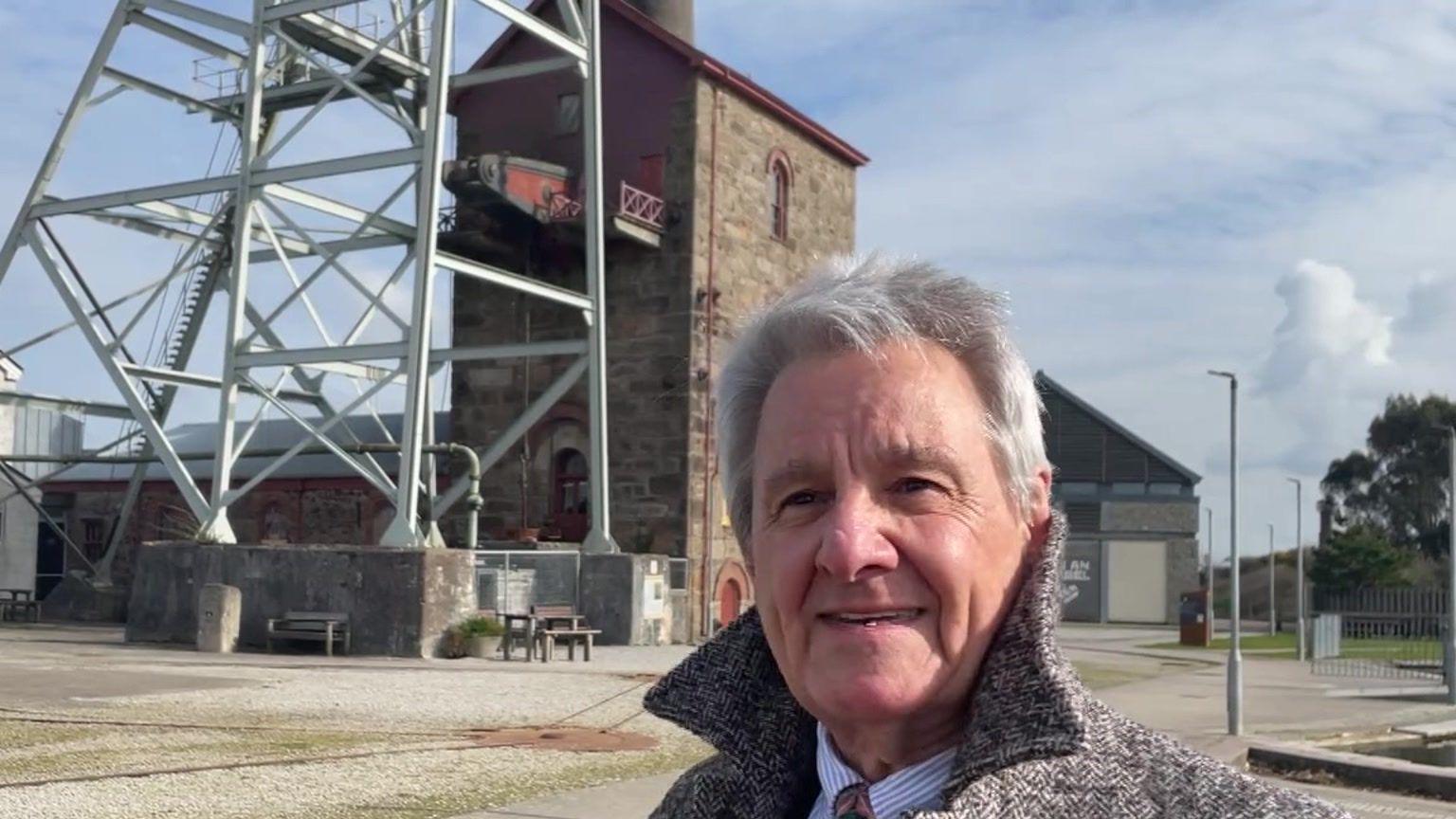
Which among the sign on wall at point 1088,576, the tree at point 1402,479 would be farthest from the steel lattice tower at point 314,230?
the tree at point 1402,479

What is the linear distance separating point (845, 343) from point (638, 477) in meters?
27.9

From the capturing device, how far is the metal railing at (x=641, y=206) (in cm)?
2908

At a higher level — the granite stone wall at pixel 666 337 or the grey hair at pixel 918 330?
the granite stone wall at pixel 666 337

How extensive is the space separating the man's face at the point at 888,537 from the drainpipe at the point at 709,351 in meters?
27.0

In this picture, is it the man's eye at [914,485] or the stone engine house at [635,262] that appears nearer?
the man's eye at [914,485]

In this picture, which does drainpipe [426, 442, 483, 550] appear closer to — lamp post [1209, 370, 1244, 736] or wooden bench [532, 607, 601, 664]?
wooden bench [532, 607, 601, 664]

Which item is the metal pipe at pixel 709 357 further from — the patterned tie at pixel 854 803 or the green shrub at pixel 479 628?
the patterned tie at pixel 854 803

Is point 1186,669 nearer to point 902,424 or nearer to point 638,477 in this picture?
point 638,477

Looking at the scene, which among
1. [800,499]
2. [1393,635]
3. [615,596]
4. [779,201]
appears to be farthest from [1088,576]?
[800,499]

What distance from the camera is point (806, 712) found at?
93.0 inches

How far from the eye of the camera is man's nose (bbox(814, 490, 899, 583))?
1999 mm

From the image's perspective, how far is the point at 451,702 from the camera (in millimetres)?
14906

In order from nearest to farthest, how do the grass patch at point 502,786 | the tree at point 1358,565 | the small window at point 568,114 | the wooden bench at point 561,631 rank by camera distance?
1. the grass patch at point 502,786
2. the wooden bench at point 561,631
3. the small window at point 568,114
4. the tree at point 1358,565

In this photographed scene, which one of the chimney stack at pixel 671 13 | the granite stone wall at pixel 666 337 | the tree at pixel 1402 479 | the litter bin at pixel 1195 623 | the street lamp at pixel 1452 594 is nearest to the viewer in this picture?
the street lamp at pixel 1452 594
